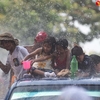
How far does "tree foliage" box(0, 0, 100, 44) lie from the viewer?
17281 mm

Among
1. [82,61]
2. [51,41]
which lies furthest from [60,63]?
[82,61]

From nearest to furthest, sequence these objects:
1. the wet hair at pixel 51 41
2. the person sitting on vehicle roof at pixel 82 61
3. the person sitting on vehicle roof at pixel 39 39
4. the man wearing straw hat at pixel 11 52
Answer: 1. the person sitting on vehicle roof at pixel 82 61
2. the wet hair at pixel 51 41
3. the man wearing straw hat at pixel 11 52
4. the person sitting on vehicle roof at pixel 39 39

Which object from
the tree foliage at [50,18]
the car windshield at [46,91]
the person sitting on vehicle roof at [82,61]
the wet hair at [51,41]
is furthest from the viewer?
the tree foliage at [50,18]

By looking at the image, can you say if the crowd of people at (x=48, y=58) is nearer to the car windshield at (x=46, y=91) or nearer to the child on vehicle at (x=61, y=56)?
the child on vehicle at (x=61, y=56)

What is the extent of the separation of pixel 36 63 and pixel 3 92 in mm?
892

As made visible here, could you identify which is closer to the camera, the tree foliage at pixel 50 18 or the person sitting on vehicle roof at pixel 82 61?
the person sitting on vehicle roof at pixel 82 61

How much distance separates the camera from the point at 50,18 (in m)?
18.4

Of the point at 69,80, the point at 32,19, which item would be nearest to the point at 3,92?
the point at 69,80

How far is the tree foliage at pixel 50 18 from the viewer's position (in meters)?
17.3

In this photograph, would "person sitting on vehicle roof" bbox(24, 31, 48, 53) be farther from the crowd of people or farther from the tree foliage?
the tree foliage

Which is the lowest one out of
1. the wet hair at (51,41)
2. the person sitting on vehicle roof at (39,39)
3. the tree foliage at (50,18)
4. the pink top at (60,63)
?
the tree foliage at (50,18)

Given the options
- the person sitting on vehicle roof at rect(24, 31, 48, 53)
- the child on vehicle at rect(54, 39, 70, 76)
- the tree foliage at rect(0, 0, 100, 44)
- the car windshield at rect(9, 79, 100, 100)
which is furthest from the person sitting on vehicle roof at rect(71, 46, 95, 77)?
the tree foliage at rect(0, 0, 100, 44)

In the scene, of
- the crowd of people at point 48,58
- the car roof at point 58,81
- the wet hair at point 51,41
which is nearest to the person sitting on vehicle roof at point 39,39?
the crowd of people at point 48,58

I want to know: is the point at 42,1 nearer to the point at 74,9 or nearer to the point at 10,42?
the point at 74,9
